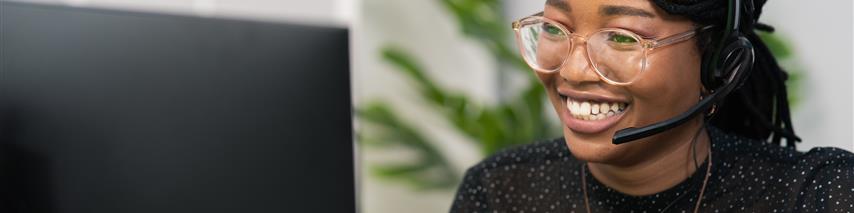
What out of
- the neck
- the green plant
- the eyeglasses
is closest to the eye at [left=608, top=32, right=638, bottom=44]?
the eyeglasses

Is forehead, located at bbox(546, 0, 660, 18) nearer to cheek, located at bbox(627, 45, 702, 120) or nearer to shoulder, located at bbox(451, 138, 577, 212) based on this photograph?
cheek, located at bbox(627, 45, 702, 120)

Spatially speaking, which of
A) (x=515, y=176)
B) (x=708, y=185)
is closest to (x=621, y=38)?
(x=708, y=185)

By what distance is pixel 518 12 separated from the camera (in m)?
2.52

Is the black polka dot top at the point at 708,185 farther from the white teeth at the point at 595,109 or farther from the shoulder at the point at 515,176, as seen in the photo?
the white teeth at the point at 595,109

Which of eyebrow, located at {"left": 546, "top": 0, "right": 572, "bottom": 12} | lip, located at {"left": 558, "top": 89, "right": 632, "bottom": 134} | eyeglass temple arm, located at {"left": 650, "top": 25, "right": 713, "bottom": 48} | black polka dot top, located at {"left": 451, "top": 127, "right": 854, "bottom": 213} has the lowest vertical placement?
black polka dot top, located at {"left": 451, "top": 127, "right": 854, "bottom": 213}

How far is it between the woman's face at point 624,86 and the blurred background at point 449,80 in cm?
47

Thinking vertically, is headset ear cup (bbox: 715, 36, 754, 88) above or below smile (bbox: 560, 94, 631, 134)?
above

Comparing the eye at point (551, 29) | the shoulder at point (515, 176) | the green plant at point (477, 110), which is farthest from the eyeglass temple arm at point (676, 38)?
the green plant at point (477, 110)

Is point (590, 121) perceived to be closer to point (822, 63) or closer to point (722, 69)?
point (722, 69)

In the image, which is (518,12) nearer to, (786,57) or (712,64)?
(786,57)

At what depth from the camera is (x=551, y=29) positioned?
105 cm

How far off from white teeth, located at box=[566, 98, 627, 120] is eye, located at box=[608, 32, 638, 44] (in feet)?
0.24

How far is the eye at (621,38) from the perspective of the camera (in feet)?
3.23

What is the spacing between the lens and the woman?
0.99 metres
